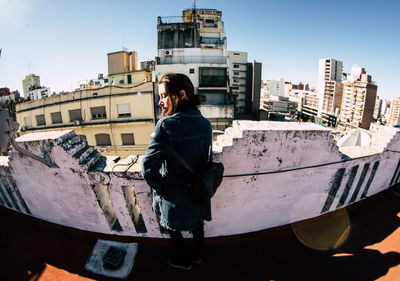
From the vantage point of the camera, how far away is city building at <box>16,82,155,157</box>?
66.8ft

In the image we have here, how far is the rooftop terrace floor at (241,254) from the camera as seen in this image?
2.76 m

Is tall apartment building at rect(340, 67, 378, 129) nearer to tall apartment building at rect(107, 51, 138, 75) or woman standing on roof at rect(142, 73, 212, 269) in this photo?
tall apartment building at rect(107, 51, 138, 75)

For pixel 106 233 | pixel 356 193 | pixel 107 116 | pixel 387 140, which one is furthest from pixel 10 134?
pixel 107 116

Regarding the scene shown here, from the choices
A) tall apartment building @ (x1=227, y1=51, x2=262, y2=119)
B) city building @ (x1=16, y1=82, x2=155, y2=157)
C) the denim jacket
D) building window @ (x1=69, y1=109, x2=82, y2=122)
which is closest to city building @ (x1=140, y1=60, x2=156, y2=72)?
city building @ (x1=16, y1=82, x2=155, y2=157)

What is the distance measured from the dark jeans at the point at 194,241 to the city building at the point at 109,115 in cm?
1870

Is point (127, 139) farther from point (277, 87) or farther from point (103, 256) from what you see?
point (277, 87)

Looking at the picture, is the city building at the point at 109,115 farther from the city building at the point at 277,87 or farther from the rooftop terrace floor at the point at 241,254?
the city building at the point at 277,87

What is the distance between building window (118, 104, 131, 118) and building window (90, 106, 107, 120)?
1682 millimetres

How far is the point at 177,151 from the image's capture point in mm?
2105

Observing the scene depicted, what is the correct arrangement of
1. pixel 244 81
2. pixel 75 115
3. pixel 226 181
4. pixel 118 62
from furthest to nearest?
pixel 244 81, pixel 118 62, pixel 75 115, pixel 226 181

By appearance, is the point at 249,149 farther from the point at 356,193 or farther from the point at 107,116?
the point at 107,116

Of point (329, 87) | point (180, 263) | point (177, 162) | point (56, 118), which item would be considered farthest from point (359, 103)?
point (177, 162)

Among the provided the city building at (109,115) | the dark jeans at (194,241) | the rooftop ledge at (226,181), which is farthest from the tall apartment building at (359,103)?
the dark jeans at (194,241)

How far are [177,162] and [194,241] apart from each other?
4.38 ft
